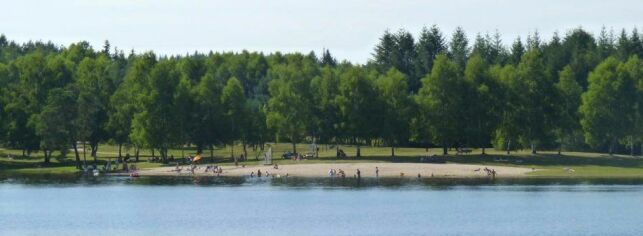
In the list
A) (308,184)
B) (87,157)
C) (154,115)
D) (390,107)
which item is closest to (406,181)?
(308,184)

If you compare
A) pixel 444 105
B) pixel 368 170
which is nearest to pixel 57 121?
pixel 368 170

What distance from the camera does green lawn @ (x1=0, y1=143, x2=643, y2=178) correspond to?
144 meters

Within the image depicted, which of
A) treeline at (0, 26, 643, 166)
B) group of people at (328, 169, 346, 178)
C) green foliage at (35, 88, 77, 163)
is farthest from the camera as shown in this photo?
treeline at (0, 26, 643, 166)

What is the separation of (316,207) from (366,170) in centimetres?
3859

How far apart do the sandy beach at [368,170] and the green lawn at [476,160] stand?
384 cm

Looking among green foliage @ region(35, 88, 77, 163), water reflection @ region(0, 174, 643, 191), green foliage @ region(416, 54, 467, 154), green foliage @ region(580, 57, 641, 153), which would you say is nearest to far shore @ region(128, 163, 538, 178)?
water reflection @ region(0, 174, 643, 191)

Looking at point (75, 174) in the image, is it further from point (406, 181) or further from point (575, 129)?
point (575, 129)

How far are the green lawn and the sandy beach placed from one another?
12.6 feet

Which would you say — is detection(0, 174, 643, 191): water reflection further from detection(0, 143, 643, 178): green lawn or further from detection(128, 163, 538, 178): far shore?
detection(0, 143, 643, 178): green lawn

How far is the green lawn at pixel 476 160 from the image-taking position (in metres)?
144

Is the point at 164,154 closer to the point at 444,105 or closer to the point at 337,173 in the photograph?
the point at 337,173

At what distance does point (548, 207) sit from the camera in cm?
10369

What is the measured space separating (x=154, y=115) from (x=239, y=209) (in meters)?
53.2

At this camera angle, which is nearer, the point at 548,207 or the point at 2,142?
the point at 548,207
